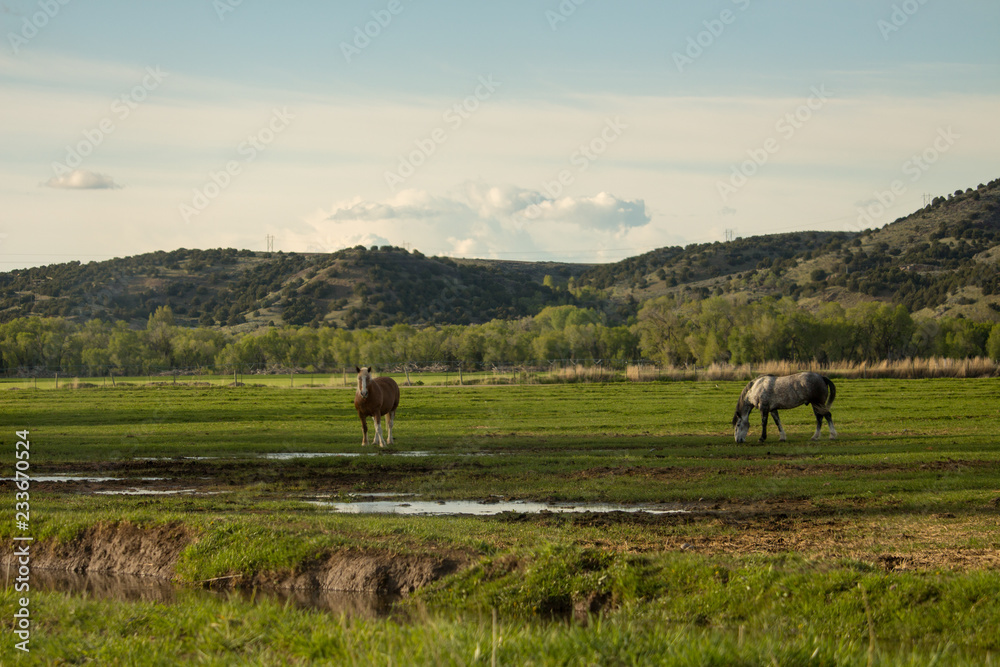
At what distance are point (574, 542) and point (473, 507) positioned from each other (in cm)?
425

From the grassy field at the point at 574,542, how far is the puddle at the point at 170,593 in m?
0.33

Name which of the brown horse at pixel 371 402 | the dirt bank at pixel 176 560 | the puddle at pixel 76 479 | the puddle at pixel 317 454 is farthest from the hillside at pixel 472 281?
the dirt bank at pixel 176 560

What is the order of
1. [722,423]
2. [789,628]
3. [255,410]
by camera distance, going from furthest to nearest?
[255,410]
[722,423]
[789,628]

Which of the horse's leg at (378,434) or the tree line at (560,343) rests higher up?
the tree line at (560,343)

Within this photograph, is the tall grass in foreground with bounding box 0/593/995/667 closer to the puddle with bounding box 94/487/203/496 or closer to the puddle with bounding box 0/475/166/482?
the puddle with bounding box 94/487/203/496

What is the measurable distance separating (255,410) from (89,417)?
22.8 feet

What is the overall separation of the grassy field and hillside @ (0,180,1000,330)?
3718 inches

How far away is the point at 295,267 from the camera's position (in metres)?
162

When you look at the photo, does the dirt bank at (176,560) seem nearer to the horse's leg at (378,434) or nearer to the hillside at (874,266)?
the horse's leg at (378,434)

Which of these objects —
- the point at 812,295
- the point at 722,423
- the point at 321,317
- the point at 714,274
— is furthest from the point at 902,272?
the point at 722,423

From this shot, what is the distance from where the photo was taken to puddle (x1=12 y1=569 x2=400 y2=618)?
377 inches

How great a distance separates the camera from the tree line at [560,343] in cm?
7406

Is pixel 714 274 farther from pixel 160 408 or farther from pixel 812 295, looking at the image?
pixel 160 408

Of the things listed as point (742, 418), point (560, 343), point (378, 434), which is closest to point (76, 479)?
point (378, 434)
